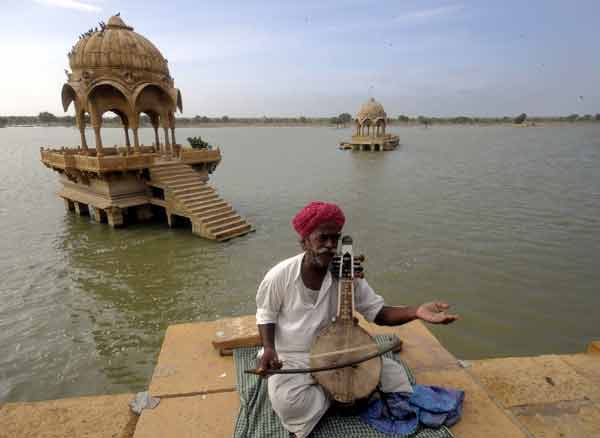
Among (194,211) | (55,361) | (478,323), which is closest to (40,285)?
(55,361)

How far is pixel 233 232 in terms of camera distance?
11.1m

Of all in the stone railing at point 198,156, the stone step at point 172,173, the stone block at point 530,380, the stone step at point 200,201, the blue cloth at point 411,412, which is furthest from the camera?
the stone railing at point 198,156

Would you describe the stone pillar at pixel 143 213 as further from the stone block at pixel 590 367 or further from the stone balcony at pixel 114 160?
the stone block at pixel 590 367

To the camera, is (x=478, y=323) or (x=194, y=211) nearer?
(x=478, y=323)

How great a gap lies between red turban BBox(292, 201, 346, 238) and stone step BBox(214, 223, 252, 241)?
28.4ft

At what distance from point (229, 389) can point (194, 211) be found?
887 centimetres

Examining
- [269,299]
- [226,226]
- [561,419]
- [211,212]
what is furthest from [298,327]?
[211,212]

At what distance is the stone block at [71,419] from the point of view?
8.82 ft

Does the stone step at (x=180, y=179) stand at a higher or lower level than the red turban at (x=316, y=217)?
lower

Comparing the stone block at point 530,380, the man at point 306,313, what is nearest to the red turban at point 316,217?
the man at point 306,313

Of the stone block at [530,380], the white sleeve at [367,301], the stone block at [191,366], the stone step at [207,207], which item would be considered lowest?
the stone step at [207,207]

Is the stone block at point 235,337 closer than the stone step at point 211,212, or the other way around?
the stone block at point 235,337

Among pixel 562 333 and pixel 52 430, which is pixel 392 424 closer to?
pixel 52 430

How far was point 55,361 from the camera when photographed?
5.57 m
